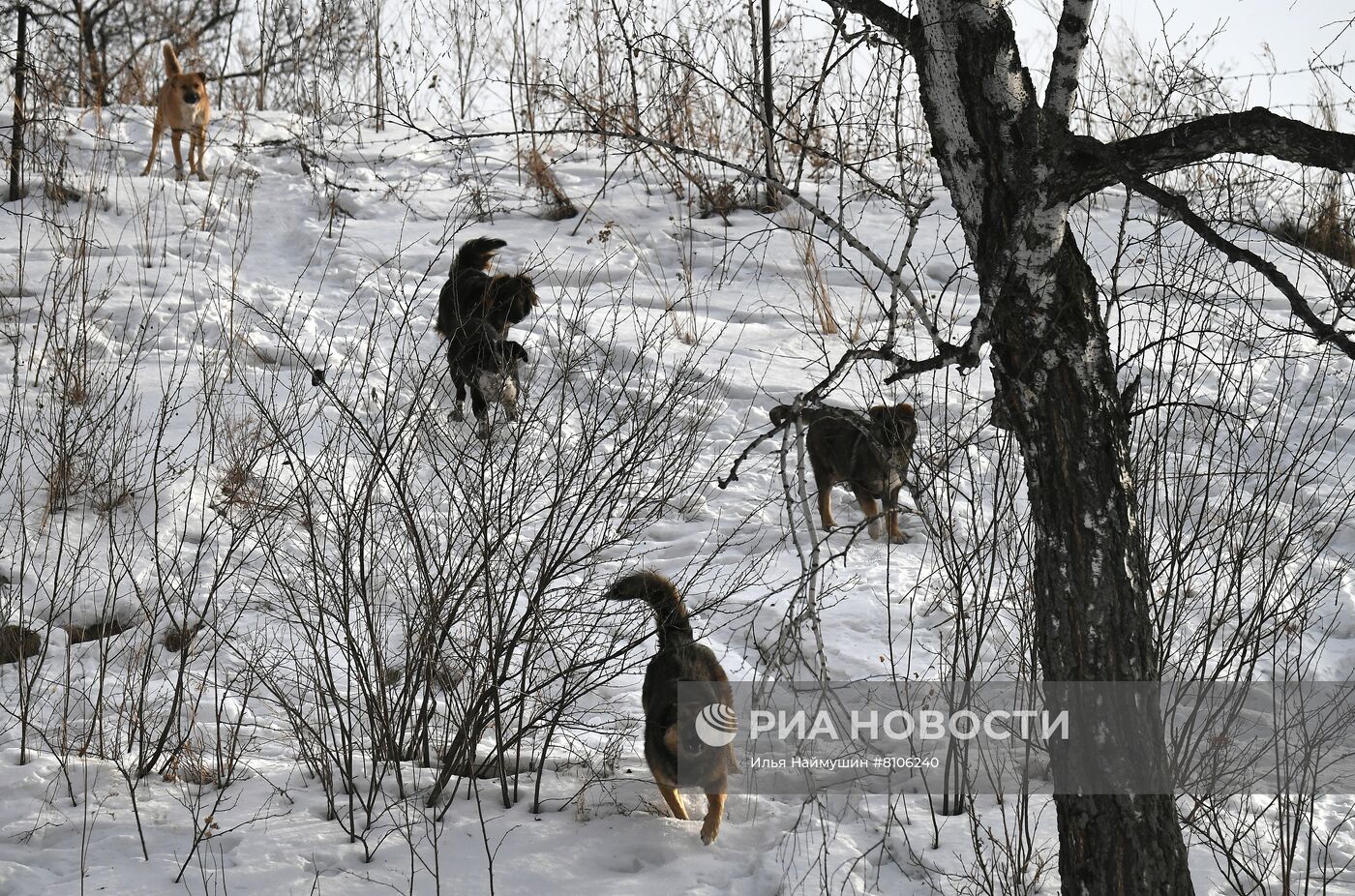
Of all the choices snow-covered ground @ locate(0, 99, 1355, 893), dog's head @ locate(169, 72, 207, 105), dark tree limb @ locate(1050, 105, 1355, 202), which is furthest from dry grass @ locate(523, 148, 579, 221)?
dark tree limb @ locate(1050, 105, 1355, 202)

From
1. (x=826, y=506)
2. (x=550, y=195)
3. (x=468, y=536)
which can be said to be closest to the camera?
(x=468, y=536)

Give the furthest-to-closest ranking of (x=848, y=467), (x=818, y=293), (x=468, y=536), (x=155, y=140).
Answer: (x=155, y=140), (x=818, y=293), (x=848, y=467), (x=468, y=536)

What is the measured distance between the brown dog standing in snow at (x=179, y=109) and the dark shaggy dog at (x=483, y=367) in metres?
4.84

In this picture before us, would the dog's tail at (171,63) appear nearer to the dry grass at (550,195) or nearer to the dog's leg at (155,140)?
the dog's leg at (155,140)

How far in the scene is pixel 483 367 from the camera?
657cm

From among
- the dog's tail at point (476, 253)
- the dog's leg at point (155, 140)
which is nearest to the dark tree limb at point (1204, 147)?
the dog's tail at point (476, 253)

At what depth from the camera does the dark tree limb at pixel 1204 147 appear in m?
2.51

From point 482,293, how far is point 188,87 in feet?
17.0

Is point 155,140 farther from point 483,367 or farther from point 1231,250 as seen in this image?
point 1231,250

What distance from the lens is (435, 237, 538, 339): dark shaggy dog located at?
21.4 ft

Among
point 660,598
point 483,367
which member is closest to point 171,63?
point 483,367

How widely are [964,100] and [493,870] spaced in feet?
8.93

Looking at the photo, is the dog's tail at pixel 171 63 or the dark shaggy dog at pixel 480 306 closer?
the dark shaggy dog at pixel 480 306

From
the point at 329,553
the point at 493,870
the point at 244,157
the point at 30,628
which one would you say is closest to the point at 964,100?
the point at 493,870
